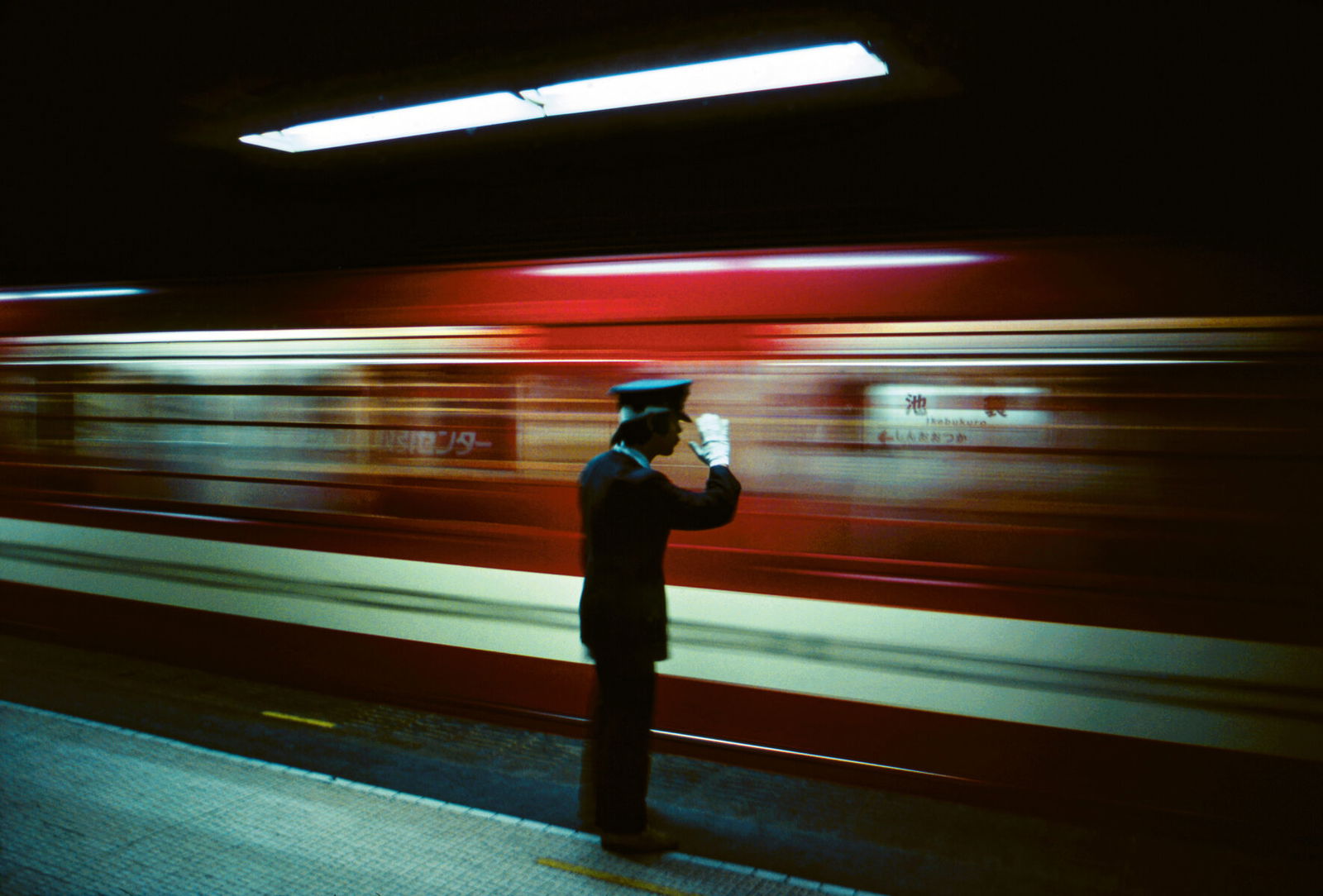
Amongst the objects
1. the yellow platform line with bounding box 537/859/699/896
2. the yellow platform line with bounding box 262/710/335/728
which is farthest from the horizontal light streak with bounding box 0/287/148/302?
the yellow platform line with bounding box 537/859/699/896

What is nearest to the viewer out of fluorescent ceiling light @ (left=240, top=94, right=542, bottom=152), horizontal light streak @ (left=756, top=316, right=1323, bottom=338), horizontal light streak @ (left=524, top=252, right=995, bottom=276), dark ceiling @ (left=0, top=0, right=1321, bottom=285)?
horizontal light streak @ (left=756, top=316, right=1323, bottom=338)

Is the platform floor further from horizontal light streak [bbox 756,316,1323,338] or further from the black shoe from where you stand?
horizontal light streak [bbox 756,316,1323,338]

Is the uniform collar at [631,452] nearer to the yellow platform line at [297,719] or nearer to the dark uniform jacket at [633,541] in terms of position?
the dark uniform jacket at [633,541]

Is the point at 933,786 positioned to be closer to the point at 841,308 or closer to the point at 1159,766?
the point at 1159,766

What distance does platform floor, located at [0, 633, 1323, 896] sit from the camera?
10.7ft

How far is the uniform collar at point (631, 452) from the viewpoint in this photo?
11.2 ft

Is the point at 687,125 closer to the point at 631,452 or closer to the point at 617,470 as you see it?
the point at 631,452

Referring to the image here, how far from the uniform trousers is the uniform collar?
73cm

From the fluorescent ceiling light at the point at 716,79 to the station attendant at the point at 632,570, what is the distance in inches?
77.5

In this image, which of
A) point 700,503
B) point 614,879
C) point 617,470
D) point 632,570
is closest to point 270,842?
point 614,879

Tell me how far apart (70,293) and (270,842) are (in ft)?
12.2

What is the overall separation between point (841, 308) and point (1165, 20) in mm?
2526

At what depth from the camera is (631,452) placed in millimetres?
3428

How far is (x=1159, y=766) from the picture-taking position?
3.31 meters
